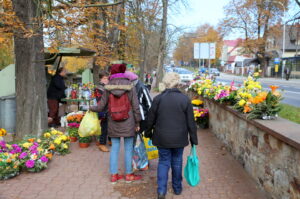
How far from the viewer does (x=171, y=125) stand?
139 inches

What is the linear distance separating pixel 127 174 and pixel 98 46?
6949 mm

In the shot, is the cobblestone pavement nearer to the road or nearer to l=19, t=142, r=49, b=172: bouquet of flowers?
l=19, t=142, r=49, b=172: bouquet of flowers

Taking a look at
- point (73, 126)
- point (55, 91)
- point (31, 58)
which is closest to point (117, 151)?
point (73, 126)

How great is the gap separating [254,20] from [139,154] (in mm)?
39786

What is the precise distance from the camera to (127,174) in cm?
429

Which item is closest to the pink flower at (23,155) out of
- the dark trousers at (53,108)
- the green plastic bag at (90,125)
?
the green plastic bag at (90,125)

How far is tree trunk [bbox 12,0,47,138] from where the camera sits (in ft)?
19.2

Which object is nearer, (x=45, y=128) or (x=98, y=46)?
(x=45, y=128)

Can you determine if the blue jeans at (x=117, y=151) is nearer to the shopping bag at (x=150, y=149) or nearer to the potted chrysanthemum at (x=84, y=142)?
the shopping bag at (x=150, y=149)

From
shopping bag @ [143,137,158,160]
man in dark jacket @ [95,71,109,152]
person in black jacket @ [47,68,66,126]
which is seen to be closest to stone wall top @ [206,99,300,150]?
shopping bag @ [143,137,158,160]

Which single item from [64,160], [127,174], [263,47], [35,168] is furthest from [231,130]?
[263,47]

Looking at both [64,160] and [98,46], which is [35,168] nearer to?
[64,160]

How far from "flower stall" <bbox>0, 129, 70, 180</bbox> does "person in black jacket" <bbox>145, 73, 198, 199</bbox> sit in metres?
2.19

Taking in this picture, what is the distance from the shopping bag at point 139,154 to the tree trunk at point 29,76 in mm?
2691
